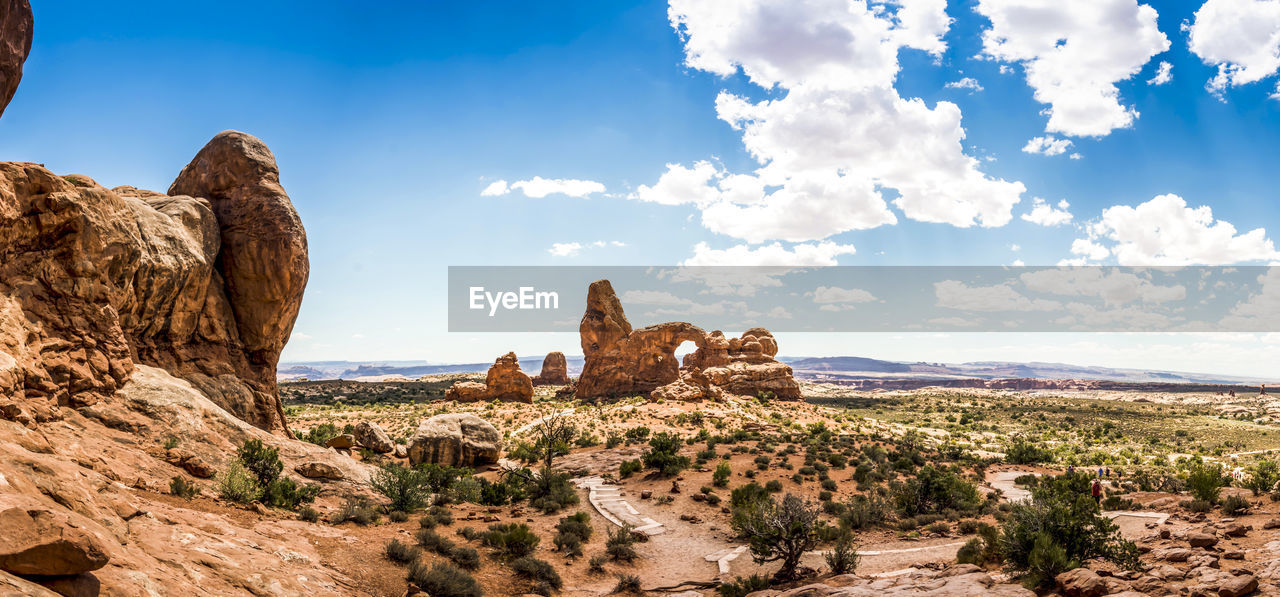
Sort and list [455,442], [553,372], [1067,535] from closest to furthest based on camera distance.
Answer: [1067,535] < [455,442] < [553,372]

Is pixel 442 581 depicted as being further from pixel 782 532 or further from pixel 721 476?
pixel 721 476

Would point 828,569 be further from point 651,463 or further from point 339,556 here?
point 651,463

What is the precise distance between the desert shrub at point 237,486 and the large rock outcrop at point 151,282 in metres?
3.41

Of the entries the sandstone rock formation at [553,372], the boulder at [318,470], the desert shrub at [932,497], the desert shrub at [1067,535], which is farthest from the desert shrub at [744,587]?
the sandstone rock formation at [553,372]

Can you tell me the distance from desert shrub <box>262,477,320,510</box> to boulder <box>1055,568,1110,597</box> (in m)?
16.8

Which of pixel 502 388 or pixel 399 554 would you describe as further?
pixel 502 388

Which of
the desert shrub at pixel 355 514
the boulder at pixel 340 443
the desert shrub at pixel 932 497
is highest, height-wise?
the desert shrub at pixel 355 514

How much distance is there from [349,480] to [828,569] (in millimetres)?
14611

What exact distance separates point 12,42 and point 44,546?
1267 centimetres

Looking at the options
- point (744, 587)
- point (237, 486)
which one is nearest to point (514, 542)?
point (744, 587)

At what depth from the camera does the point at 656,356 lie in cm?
6125

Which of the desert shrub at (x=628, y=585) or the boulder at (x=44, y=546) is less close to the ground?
the boulder at (x=44, y=546)

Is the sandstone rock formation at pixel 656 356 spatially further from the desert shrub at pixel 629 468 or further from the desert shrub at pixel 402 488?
the desert shrub at pixel 402 488

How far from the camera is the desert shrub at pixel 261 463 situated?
48.4ft
